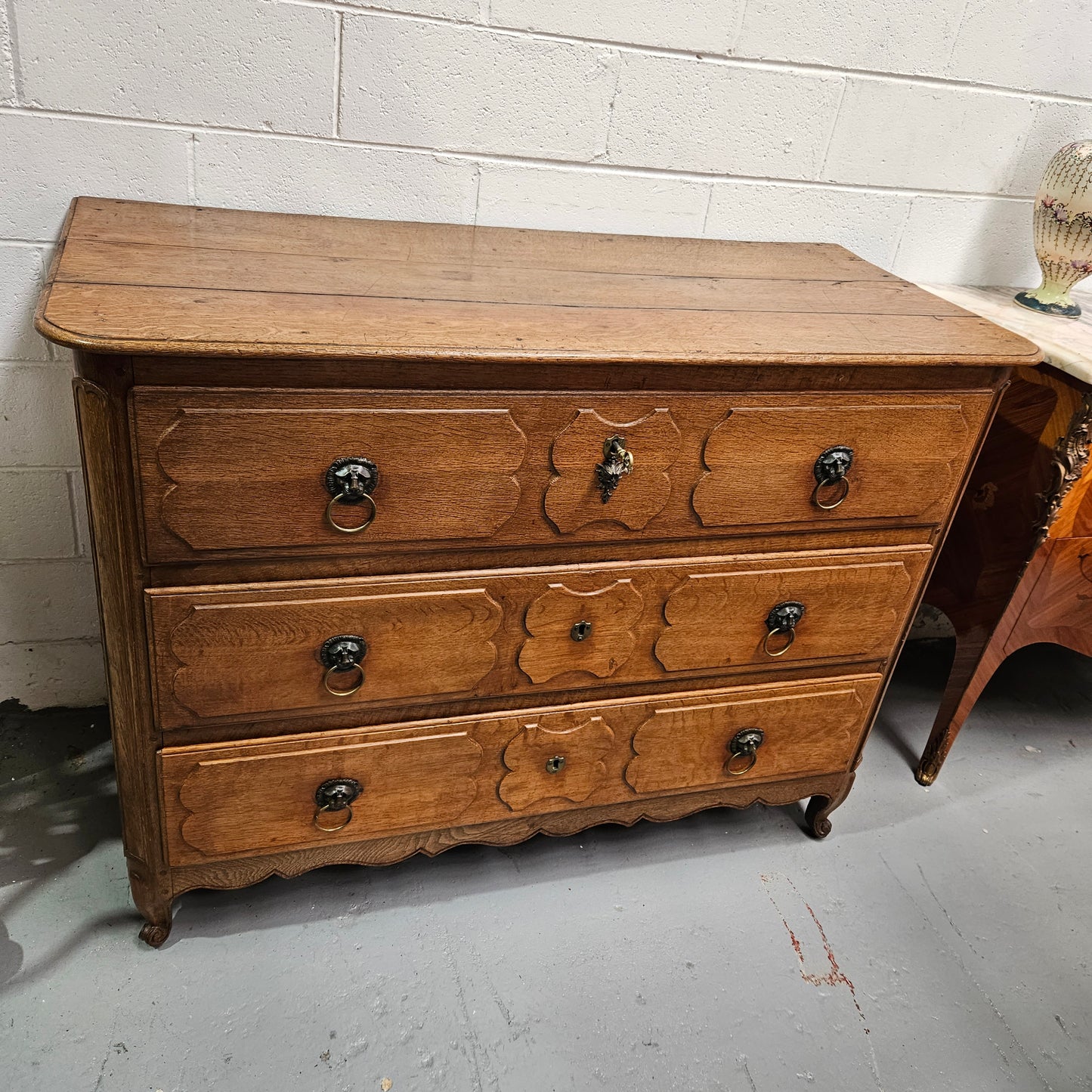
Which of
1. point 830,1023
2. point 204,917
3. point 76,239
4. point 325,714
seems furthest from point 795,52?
point 204,917

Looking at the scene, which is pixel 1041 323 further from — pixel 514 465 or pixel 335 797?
pixel 335 797

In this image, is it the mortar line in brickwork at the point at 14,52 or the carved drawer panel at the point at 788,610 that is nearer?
the mortar line in brickwork at the point at 14,52

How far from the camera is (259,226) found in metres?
1.57

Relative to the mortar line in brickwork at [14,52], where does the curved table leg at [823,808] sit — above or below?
below

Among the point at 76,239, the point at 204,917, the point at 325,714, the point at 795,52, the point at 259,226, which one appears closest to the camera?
the point at 76,239

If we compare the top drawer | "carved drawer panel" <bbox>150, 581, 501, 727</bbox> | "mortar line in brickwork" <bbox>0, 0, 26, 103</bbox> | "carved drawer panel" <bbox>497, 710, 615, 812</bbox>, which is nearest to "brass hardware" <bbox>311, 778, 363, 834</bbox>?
"carved drawer panel" <bbox>150, 581, 501, 727</bbox>

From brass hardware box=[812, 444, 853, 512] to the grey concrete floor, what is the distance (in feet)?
2.78

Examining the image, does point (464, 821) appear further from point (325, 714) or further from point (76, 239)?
point (76, 239)

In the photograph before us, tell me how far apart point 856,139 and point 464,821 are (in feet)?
5.13

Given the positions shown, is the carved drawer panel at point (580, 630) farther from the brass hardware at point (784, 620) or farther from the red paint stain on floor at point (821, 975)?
the red paint stain on floor at point (821, 975)

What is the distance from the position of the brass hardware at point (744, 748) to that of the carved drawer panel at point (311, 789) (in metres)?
0.50

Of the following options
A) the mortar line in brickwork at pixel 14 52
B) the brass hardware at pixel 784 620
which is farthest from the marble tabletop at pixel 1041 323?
the mortar line in brickwork at pixel 14 52

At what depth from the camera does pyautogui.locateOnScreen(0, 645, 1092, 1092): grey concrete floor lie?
149 cm

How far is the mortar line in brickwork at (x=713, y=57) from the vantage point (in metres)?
1.58
